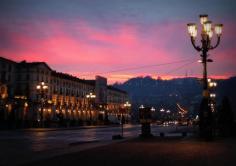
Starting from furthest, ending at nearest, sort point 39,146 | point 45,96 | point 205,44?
point 45,96 → point 205,44 → point 39,146

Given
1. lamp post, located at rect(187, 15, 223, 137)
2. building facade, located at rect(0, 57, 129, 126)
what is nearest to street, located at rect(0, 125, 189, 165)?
lamp post, located at rect(187, 15, 223, 137)

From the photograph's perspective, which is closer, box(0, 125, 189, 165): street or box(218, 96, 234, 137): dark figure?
box(0, 125, 189, 165): street

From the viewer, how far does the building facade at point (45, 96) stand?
96.1m

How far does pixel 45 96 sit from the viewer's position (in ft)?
362

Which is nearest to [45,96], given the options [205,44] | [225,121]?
[225,121]

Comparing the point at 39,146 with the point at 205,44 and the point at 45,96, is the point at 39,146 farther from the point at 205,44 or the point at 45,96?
the point at 45,96

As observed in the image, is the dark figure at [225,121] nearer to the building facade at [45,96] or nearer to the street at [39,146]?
the street at [39,146]

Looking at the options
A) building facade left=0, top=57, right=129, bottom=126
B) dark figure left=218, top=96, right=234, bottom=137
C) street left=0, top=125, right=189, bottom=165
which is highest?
building facade left=0, top=57, right=129, bottom=126

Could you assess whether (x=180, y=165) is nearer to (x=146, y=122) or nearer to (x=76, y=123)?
(x=146, y=122)

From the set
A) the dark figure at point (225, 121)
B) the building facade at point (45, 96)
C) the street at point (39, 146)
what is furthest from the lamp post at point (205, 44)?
the building facade at point (45, 96)

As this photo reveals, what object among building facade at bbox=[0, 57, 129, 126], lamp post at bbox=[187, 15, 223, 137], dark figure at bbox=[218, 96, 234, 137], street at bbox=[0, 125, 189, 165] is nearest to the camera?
street at bbox=[0, 125, 189, 165]

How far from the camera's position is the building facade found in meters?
96.1

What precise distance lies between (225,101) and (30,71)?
7927 centimetres

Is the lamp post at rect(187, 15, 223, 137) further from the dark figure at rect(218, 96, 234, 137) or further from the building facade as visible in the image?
the building facade
